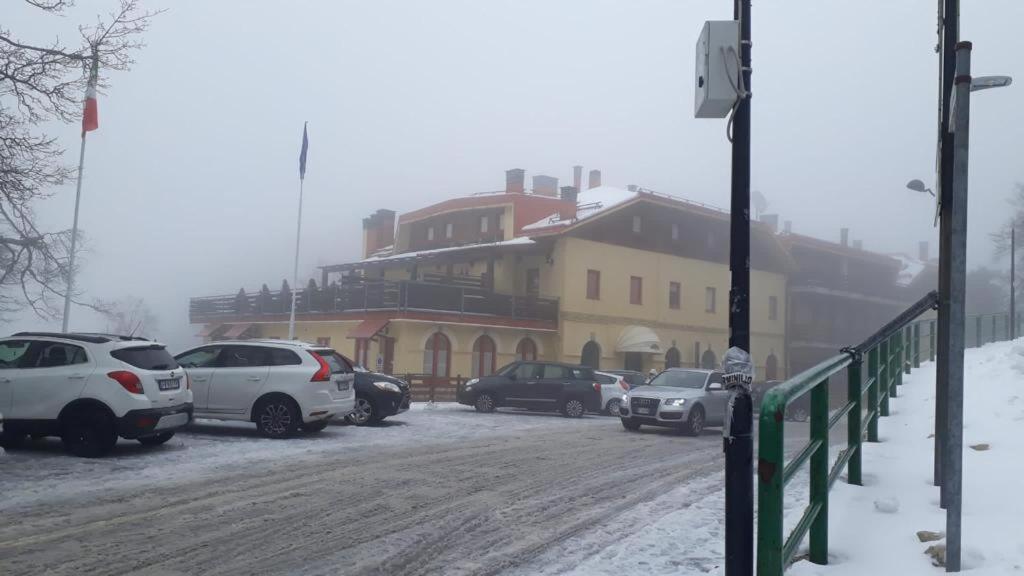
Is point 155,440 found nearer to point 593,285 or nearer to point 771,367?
point 593,285

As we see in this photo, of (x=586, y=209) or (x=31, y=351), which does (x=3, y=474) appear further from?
(x=586, y=209)

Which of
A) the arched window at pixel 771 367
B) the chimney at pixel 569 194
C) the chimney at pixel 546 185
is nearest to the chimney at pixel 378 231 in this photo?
the chimney at pixel 546 185

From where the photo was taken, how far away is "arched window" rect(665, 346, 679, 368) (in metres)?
46.4

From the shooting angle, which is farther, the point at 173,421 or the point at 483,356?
the point at 483,356

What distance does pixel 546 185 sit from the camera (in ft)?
178

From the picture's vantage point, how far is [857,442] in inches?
239

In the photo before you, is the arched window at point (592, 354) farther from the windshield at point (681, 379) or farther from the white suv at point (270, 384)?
the white suv at point (270, 384)

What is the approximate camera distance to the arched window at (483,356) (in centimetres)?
3872

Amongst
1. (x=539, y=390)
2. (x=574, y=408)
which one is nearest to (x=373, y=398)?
(x=539, y=390)

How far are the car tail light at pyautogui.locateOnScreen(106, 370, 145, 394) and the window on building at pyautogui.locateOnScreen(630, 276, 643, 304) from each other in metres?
34.2

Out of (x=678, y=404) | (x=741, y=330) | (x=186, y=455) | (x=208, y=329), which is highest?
(x=741, y=330)

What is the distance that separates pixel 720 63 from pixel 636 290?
39.8 m

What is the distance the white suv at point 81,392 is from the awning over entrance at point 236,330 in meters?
35.6

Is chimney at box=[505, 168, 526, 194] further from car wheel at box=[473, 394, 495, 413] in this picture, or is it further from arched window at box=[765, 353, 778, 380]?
car wheel at box=[473, 394, 495, 413]
